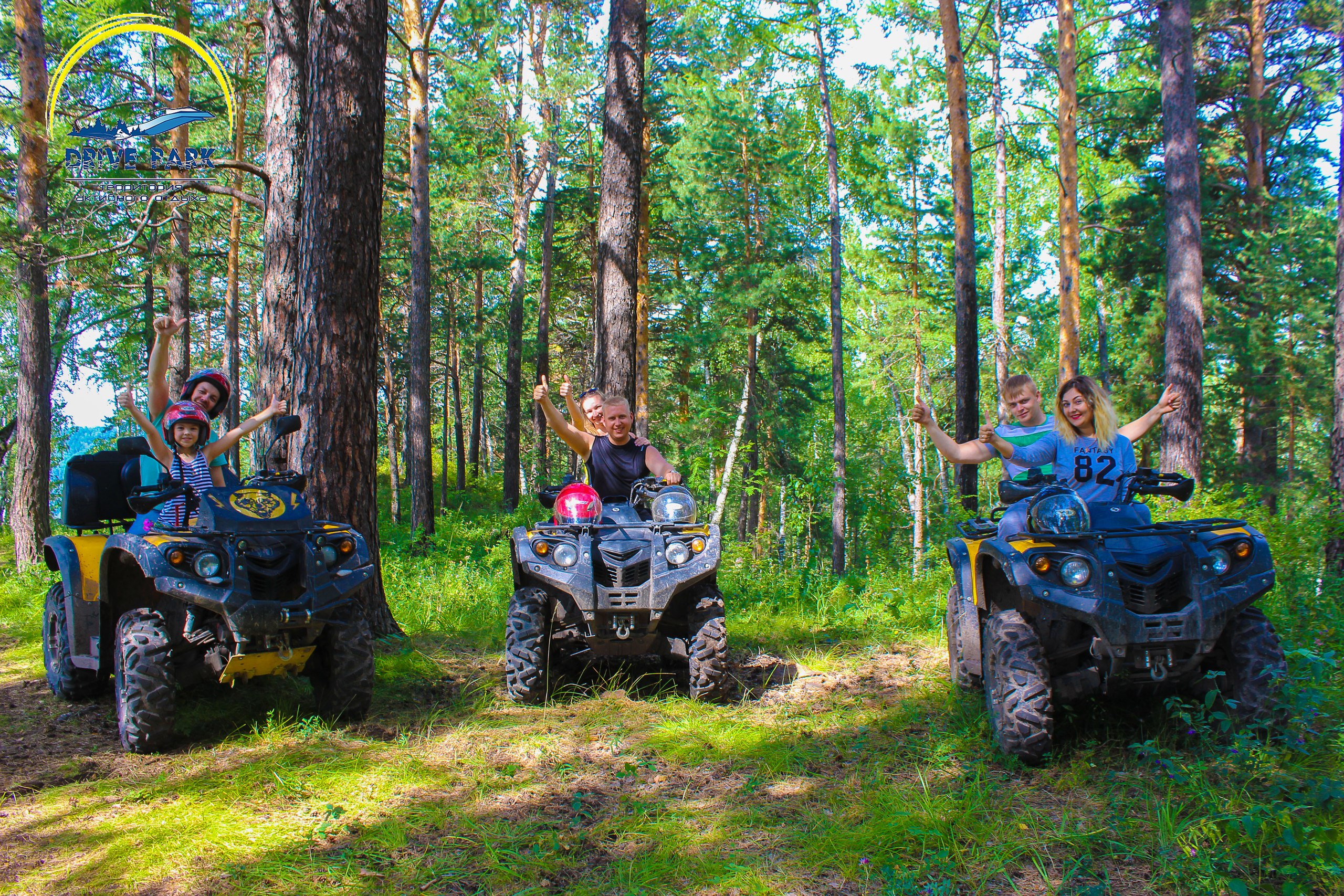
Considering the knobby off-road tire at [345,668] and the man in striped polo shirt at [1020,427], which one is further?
the man in striped polo shirt at [1020,427]

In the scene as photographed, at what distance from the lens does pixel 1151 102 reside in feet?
59.0

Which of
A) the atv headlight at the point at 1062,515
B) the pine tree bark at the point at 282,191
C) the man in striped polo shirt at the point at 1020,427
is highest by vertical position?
the pine tree bark at the point at 282,191

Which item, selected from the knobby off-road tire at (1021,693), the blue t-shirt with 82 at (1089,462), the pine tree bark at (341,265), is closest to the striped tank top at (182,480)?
the pine tree bark at (341,265)

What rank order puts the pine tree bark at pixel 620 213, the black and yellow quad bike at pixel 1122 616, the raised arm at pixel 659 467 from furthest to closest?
the pine tree bark at pixel 620 213
the raised arm at pixel 659 467
the black and yellow quad bike at pixel 1122 616

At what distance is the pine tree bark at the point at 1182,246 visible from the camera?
30.8ft

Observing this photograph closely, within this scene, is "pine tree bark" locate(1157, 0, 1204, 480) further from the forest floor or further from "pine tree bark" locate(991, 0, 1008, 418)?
"pine tree bark" locate(991, 0, 1008, 418)

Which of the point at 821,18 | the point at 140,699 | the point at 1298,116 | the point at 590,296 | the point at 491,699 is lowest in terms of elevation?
the point at 491,699

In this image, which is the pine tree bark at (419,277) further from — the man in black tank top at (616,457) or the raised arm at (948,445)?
the raised arm at (948,445)

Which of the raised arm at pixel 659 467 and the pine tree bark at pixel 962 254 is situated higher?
the pine tree bark at pixel 962 254

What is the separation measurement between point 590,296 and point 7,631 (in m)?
18.4

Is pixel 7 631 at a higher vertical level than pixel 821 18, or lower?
lower

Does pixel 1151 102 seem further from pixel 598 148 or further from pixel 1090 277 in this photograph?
pixel 598 148

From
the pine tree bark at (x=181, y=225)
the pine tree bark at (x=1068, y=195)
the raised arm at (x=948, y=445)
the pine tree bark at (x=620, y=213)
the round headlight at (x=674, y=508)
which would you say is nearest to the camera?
the raised arm at (x=948, y=445)

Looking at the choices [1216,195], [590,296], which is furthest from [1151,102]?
[590,296]
